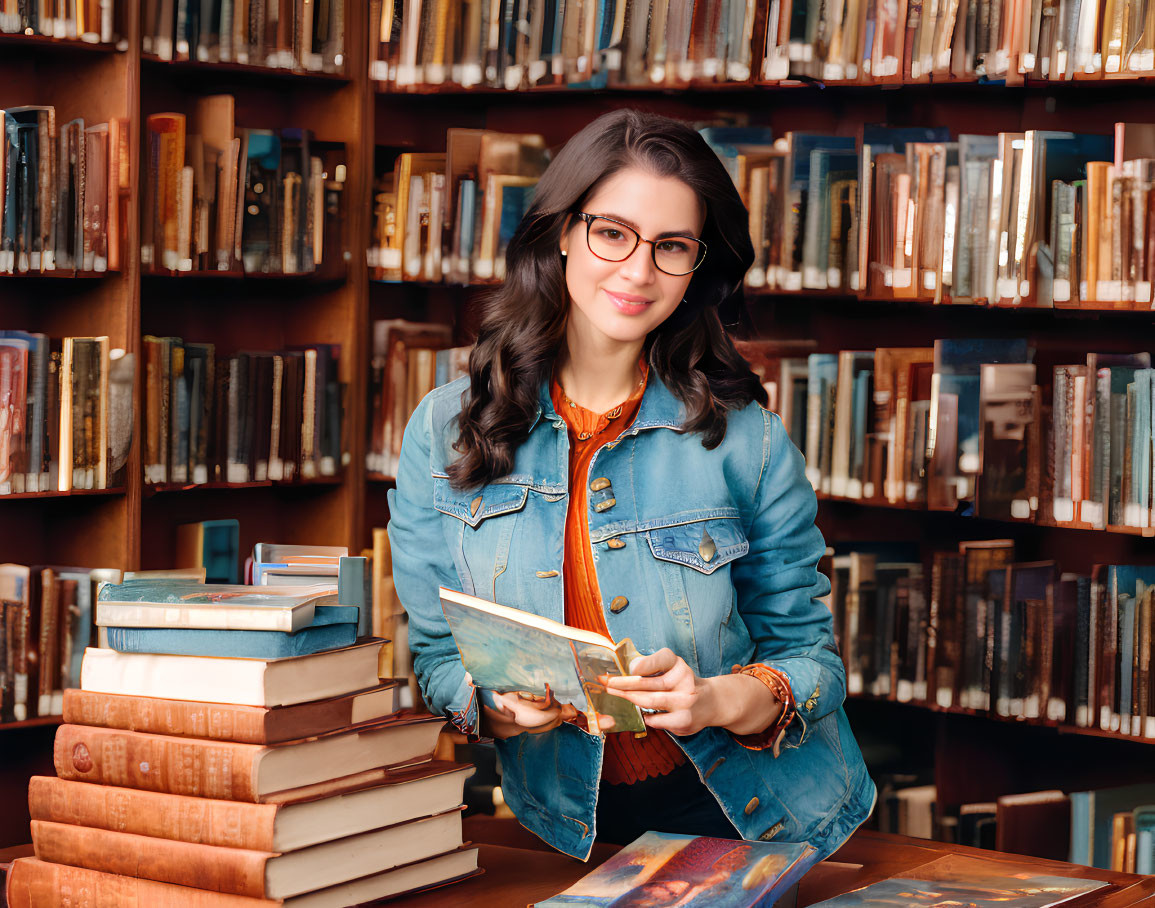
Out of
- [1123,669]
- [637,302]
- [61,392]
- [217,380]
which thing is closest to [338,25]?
[217,380]

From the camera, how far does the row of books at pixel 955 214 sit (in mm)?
2627

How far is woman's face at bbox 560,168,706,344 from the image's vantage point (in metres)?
1.41

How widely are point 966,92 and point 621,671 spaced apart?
93.3 inches

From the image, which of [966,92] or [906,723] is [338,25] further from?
[906,723]

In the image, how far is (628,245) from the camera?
Answer: 142cm

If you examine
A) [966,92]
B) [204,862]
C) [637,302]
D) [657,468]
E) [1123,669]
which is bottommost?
[1123,669]

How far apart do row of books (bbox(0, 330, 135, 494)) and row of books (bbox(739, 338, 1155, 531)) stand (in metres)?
1.49

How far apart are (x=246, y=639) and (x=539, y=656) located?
279 millimetres

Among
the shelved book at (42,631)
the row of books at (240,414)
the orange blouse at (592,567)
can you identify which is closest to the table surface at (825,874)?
the orange blouse at (592,567)

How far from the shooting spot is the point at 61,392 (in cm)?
276

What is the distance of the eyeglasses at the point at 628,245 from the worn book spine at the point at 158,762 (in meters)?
0.67

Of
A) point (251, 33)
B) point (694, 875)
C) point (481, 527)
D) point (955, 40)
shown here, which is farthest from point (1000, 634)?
point (251, 33)

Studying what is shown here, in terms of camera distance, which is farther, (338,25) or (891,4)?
(338,25)

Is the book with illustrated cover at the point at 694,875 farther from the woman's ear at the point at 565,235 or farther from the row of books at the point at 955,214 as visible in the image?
the row of books at the point at 955,214
